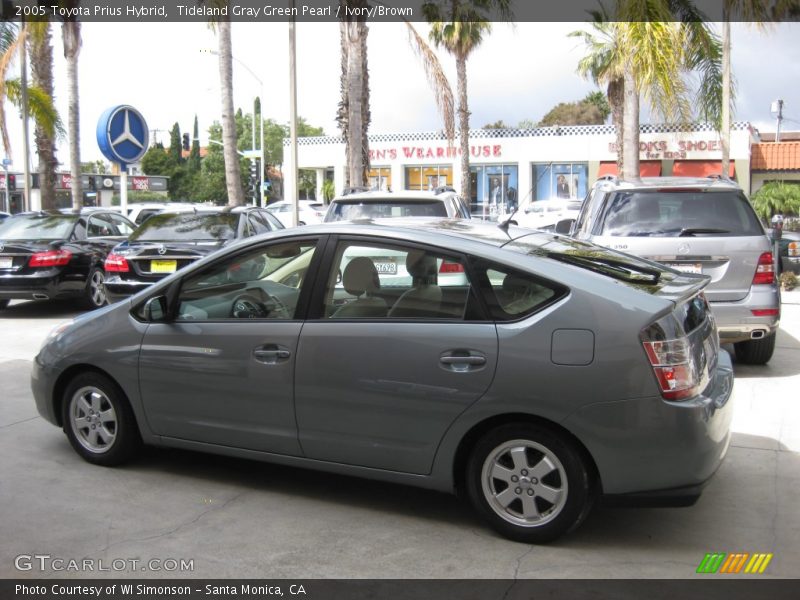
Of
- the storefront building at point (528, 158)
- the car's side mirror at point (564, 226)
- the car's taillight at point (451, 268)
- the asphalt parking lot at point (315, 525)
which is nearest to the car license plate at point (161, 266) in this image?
the car's side mirror at point (564, 226)

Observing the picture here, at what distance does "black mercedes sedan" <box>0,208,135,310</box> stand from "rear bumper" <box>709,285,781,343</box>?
29.7ft

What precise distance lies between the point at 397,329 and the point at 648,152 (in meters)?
39.1

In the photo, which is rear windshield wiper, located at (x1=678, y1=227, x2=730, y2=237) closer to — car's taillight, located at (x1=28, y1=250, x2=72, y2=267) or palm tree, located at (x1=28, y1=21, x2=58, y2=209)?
car's taillight, located at (x1=28, y1=250, x2=72, y2=267)

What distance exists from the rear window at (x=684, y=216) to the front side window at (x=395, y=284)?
386cm

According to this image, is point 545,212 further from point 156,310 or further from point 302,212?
point 156,310

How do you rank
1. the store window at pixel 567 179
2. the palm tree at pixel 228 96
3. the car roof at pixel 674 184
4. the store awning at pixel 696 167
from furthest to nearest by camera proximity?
the store window at pixel 567 179 < the store awning at pixel 696 167 < the palm tree at pixel 228 96 < the car roof at pixel 674 184

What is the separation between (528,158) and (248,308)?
38745mm

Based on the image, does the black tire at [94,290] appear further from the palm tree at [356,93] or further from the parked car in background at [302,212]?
the parked car in background at [302,212]

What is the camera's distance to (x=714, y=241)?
7.65 m

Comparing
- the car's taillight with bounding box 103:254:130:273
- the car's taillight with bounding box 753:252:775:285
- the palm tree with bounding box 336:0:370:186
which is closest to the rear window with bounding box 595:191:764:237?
the car's taillight with bounding box 753:252:775:285

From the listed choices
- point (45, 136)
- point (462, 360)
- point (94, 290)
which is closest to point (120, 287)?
point (94, 290)

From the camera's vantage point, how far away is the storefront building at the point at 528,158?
39656 mm
